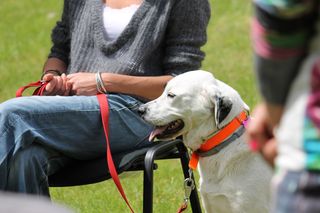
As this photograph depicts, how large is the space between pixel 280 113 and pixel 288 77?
94 millimetres

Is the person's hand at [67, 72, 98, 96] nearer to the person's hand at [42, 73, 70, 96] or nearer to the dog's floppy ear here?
the person's hand at [42, 73, 70, 96]

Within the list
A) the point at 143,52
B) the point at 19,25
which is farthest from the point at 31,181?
the point at 19,25

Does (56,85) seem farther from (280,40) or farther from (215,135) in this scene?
(280,40)

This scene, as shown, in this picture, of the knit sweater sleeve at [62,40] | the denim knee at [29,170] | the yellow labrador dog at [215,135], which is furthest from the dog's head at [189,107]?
the knit sweater sleeve at [62,40]

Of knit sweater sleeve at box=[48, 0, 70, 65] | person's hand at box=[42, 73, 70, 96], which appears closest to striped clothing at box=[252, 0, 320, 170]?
person's hand at box=[42, 73, 70, 96]

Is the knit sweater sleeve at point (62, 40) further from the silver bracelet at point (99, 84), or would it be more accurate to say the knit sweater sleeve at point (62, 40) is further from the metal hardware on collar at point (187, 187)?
the metal hardware on collar at point (187, 187)

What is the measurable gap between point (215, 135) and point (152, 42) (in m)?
0.53

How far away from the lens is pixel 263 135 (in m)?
2.02

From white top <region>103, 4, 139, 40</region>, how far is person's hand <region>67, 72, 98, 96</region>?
0.26 metres

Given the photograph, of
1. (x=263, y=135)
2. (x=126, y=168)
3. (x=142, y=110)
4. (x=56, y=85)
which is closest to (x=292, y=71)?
(x=263, y=135)

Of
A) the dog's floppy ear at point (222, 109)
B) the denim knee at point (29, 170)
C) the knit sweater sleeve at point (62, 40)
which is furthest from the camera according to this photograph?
the knit sweater sleeve at point (62, 40)

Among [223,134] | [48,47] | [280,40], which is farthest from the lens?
[48,47]

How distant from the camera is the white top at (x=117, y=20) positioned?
154 inches

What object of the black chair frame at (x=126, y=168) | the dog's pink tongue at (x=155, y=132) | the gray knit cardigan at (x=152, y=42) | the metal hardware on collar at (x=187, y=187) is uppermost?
the gray knit cardigan at (x=152, y=42)
